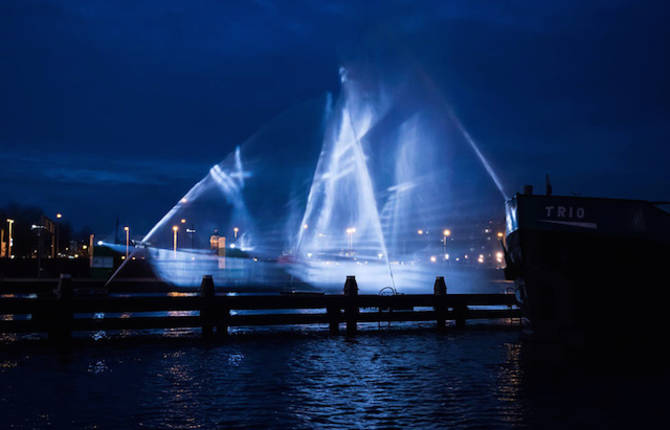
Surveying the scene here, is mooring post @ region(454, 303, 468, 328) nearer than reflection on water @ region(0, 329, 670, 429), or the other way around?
reflection on water @ region(0, 329, 670, 429)

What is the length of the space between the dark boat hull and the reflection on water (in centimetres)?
227

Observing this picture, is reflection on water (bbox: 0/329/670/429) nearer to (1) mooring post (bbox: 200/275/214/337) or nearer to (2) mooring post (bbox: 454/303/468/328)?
(1) mooring post (bbox: 200/275/214/337)

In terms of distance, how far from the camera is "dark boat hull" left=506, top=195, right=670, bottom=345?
1736 cm

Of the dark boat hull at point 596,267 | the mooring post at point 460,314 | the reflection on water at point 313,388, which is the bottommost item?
the reflection on water at point 313,388

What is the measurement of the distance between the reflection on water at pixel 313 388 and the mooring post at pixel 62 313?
76 cm

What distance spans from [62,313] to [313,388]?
29.8ft

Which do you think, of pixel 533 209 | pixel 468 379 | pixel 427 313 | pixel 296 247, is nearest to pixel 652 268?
pixel 533 209

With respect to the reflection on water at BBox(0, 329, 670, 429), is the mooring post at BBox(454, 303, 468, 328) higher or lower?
higher

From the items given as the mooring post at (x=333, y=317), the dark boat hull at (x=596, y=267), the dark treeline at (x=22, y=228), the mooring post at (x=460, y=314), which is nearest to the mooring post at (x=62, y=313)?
the mooring post at (x=333, y=317)

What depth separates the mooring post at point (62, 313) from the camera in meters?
17.0

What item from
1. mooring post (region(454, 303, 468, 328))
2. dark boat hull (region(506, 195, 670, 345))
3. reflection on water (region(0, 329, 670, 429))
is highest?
dark boat hull (region(506, 195, 670, 345))

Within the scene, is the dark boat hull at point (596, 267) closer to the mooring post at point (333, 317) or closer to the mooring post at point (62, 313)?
the mooring post at point (333, 317)

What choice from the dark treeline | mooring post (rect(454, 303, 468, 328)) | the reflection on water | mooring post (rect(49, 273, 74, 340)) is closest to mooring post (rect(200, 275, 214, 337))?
the reflection on water

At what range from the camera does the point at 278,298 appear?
19266 mm
